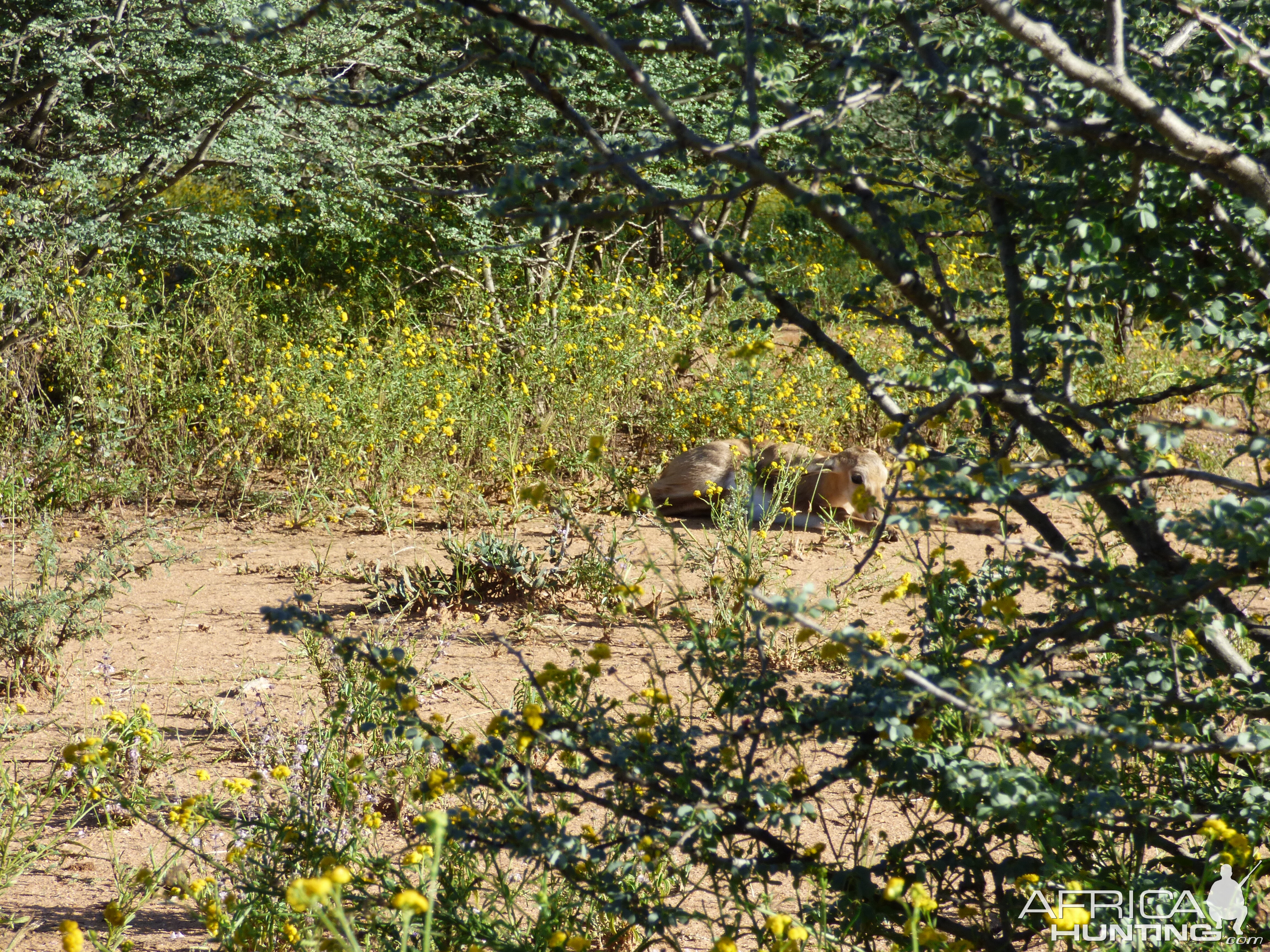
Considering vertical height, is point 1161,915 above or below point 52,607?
above

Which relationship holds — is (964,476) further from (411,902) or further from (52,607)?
(52,607)

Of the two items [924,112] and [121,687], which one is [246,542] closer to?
[121,687]

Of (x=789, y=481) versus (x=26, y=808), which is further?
(x=789, y=481)

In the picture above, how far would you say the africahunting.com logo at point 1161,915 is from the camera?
64.7 inches

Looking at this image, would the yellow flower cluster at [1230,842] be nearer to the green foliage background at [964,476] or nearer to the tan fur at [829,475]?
the green foliage background at [964,476]

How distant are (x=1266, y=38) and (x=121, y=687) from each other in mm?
3781

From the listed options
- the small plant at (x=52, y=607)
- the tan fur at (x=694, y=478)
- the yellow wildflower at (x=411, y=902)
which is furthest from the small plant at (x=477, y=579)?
the yellow wildflower at (x=411, y=902)

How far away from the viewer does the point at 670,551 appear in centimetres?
510

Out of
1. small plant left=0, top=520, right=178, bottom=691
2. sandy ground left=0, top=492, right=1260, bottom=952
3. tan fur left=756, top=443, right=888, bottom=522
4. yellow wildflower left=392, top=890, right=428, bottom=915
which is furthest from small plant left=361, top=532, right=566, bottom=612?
yellow wildflower left=392, top=890, right=428, bottom=915

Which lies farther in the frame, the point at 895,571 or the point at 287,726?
the point at 895,571

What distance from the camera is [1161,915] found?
1.64 meters

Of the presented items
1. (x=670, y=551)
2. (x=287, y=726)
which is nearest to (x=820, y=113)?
(x=287, y=726)

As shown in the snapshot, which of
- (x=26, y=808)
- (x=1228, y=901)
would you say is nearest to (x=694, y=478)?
(x=26, y=808)

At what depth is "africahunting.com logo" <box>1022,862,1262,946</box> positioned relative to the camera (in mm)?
1643
